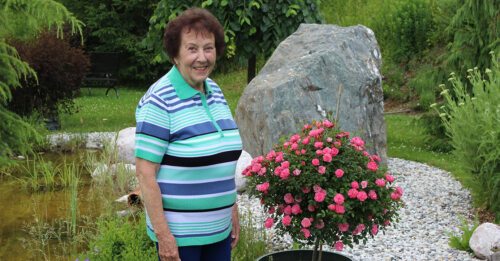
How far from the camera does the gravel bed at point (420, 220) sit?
186 inches

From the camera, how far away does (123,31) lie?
61.4 feet

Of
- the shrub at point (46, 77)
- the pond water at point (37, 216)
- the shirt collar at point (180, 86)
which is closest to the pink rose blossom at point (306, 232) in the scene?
the shirt collar at point (180, 86)

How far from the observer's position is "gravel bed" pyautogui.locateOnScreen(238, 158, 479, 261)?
4.72 metres

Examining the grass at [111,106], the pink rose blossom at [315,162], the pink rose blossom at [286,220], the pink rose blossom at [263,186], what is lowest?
the grass at [111,106]

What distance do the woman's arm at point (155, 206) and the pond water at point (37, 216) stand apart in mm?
2142

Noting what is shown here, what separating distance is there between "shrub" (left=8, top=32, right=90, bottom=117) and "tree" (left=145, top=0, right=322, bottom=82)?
57.1 inches

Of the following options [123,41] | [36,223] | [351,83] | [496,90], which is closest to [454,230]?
[496,90]

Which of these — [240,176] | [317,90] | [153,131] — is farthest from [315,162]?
[317,90]

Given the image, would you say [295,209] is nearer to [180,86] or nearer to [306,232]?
[306,232]

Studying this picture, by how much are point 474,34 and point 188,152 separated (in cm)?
682

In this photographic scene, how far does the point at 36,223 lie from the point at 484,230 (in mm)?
3377

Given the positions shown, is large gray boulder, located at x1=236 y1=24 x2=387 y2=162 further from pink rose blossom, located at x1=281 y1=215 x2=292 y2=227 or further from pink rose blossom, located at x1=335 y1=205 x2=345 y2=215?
pink rose blossom, located at x1=335 y1=205 x2=345 y2=215

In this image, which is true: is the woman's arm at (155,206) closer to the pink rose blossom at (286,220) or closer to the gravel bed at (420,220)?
the pink rose blossom at (286,220)

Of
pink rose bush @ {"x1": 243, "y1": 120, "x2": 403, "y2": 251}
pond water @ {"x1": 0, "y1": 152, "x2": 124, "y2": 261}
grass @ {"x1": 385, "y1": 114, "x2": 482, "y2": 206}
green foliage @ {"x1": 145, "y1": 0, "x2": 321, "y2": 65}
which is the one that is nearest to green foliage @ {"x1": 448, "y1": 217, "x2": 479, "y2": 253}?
grass @ {"x1": 385, "y1": 114, "x2": 482, "y2": 206}
